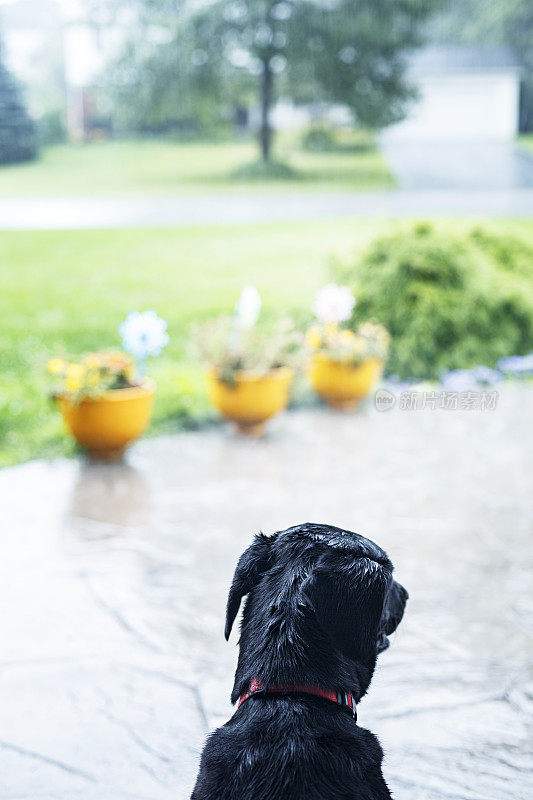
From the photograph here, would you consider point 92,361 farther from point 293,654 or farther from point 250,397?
point 293,654

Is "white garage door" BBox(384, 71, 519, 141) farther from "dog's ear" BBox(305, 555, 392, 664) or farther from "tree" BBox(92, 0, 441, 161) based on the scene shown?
"dog's ear" BBox(305, 555, 392, 664)

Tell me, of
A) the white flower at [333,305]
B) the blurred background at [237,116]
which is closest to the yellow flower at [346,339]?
the white flower at [333,305]

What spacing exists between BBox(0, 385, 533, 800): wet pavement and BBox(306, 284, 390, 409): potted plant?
0.30m

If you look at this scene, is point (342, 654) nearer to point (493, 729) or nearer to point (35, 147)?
point (493, 729)

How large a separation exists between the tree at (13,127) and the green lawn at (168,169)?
14 centimetres

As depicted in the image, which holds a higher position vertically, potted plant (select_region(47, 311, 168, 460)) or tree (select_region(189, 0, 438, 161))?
tree (select_region(189, 0, 438, 161))

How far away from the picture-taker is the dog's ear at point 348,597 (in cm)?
153

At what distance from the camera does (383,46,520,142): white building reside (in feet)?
29.1

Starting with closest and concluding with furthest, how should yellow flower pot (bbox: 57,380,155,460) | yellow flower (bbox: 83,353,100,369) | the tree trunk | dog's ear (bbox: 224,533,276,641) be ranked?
dog's ear (bbox: 224,533,276,641) < yellow flower pot (bbox: 57,380,155,460) < yellow flower (bbox: 83,353,100,369) < the tree trunk

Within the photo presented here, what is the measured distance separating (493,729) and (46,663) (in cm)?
124

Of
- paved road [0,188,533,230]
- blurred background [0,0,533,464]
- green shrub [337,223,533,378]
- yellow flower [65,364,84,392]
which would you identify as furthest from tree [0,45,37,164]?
yellow flower [65,364,84,392]

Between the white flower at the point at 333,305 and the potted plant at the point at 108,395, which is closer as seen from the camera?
the potted plant at the point at 108,395

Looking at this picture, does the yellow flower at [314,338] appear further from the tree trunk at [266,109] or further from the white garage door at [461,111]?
the tree trunk at [266,109]

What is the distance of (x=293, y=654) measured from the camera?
4.93ft
